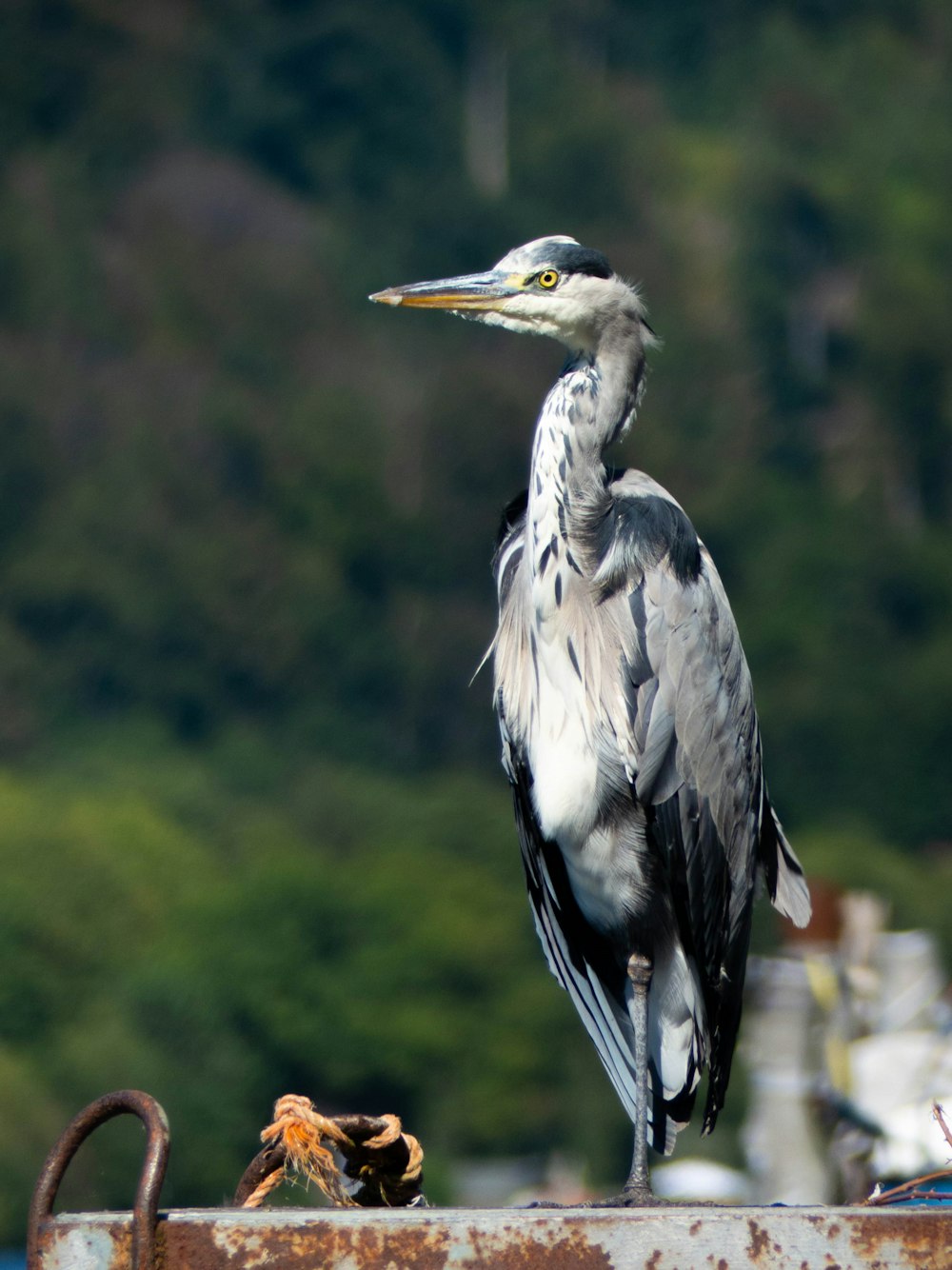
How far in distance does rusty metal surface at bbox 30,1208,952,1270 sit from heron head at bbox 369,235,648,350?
233 cm

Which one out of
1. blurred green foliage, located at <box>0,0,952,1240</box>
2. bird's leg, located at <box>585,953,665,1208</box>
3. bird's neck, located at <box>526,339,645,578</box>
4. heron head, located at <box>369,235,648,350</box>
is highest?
blurred green foliage, located at <box>0,0,952,1240</box>

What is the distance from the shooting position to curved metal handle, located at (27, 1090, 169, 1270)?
7.77 feet

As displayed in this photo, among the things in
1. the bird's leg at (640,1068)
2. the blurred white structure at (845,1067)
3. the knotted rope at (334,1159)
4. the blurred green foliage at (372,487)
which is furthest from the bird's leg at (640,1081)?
the blurred green foliage at (372,487)

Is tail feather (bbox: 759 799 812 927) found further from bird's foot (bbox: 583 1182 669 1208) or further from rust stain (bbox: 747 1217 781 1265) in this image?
rust stain (bbox: 747 1217 781 1265)

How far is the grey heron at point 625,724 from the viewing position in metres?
4.30

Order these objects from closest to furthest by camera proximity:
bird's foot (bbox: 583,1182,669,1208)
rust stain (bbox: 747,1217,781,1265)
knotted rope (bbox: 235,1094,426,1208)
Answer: rust stain (bbox: 747,1217,781,1265) < knotted rope (bbox: 235,1094,426,1208) < bird's foot (bbox: 583,1182,669,1208)

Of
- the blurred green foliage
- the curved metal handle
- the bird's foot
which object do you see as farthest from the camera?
the blurred green foliage

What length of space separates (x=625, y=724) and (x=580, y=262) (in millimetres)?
905

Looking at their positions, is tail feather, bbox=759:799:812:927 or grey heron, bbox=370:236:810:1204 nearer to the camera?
grey heron, bbox=370:236:810:1204

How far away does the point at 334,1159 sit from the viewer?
10.1 ft

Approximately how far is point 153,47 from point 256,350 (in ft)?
63.8

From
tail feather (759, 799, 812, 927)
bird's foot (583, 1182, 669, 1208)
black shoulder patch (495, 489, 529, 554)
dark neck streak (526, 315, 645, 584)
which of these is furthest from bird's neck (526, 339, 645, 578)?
bird's foot (583, 1182, 669, 1208)

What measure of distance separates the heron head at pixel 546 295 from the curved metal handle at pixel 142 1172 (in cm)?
230

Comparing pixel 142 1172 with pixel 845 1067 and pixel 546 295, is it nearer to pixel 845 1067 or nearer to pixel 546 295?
pixel 546 295
